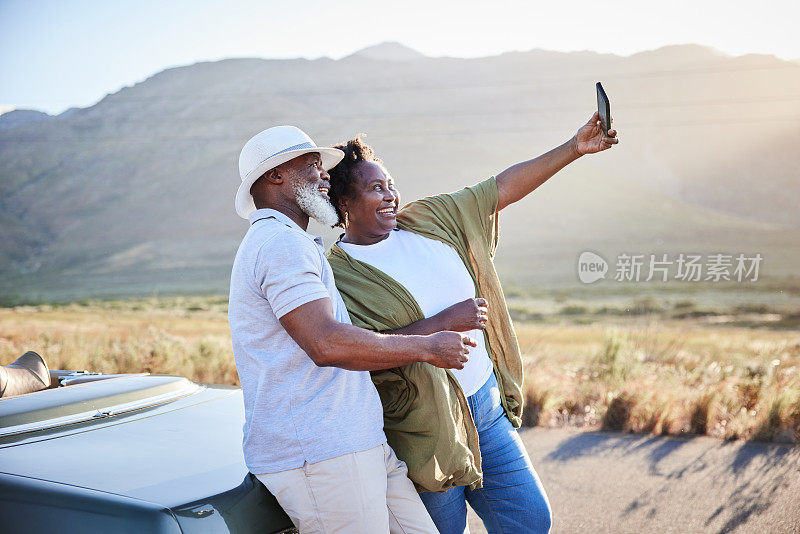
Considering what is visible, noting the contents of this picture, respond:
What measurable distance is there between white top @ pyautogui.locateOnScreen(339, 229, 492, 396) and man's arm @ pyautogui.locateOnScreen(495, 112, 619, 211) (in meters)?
0.45

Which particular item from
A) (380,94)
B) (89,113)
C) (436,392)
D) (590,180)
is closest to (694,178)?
(590,180)

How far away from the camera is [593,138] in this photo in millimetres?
3248

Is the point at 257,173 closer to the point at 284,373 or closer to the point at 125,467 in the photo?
the point at 284,373

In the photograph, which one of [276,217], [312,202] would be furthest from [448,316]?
[276,217]

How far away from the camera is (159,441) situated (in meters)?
2.59

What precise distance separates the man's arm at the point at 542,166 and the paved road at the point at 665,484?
2083 mm

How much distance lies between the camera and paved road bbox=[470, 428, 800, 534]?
4156 mm

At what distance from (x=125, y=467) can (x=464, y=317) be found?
→ 1.23 meters

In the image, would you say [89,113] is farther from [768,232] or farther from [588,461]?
[588,461]

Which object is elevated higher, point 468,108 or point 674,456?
point 468,108

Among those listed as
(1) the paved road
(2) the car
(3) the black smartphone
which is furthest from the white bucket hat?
(1) the paved road

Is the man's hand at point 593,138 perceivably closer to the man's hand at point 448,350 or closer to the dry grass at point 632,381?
the man's hand at point 448,350

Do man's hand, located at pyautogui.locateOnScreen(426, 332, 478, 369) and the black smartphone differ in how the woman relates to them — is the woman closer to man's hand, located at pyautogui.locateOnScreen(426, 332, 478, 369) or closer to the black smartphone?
the black smartphone

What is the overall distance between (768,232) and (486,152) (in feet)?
148
